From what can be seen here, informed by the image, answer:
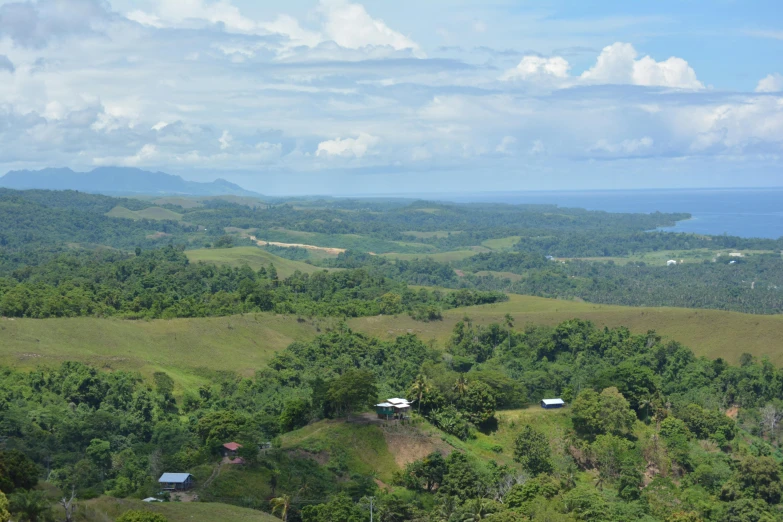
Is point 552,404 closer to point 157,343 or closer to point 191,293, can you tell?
point 157,343

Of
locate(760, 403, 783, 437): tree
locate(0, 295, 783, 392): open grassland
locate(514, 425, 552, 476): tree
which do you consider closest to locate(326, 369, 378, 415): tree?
locate(514, 425, 552, 476): tree

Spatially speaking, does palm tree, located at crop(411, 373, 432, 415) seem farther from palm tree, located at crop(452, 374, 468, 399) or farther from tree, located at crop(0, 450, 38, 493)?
tree, located at crop(0, 450, 38, 493)

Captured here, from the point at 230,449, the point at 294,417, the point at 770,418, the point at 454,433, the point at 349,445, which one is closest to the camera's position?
the point at 230,449

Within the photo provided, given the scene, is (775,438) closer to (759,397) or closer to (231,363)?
(759,397)

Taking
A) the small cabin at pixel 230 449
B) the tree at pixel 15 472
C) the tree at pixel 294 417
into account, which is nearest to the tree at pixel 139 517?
the tree at pixel 15 472

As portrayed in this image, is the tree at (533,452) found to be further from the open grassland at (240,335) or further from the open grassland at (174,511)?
the open grassland at (240,335)

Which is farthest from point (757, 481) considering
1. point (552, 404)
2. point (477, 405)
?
point (477, 405)

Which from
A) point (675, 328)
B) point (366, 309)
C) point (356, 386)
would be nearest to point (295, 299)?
point (366, 309)
